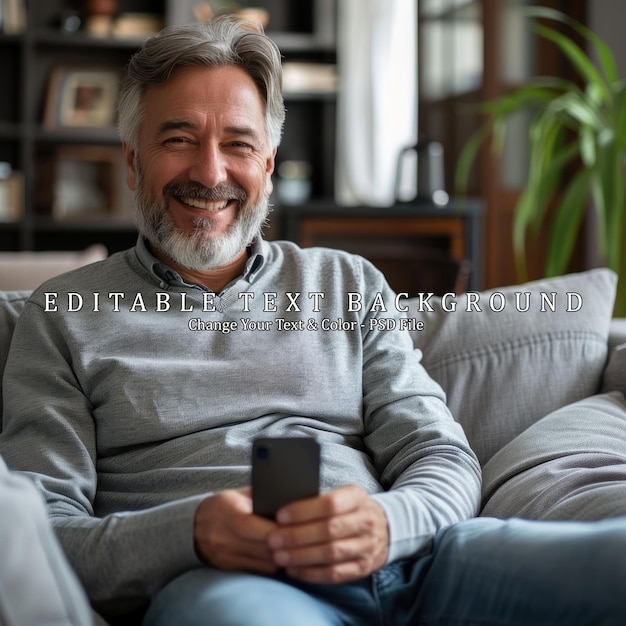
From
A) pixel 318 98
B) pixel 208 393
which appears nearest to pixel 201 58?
pixel 208 393

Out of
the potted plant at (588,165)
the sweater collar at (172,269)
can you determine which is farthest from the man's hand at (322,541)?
the potted plant at (588,165)

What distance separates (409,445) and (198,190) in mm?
519

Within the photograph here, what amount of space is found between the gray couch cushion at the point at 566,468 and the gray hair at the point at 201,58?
651 mm

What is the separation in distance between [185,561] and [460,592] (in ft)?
1.05

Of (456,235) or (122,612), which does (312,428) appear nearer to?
(122,612)

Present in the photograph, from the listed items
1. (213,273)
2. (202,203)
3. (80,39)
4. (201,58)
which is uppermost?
(80,39)

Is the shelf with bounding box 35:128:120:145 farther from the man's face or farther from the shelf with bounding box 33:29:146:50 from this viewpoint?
the man's face

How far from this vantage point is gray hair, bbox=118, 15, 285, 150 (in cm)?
154

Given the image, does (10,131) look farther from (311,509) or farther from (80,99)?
(311,509)

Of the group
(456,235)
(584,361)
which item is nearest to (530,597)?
(584,361)

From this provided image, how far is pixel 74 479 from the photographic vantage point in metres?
1.33

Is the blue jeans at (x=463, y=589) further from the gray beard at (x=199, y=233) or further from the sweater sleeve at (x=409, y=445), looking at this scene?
the gray beard at (x=199, y=233)

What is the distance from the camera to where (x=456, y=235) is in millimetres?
4125

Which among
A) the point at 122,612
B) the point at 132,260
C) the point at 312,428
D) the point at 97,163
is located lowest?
the point at 122,612
